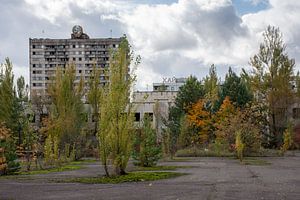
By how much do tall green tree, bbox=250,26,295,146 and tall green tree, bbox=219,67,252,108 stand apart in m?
2.56

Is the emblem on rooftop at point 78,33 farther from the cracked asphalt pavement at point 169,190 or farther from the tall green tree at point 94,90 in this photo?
the cracked asphalt pavement at point 169,190

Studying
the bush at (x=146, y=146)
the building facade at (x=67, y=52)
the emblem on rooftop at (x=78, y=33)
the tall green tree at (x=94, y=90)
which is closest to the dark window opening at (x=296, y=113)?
the tall green tree at (x=94, y=90)

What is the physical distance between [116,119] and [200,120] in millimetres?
31183

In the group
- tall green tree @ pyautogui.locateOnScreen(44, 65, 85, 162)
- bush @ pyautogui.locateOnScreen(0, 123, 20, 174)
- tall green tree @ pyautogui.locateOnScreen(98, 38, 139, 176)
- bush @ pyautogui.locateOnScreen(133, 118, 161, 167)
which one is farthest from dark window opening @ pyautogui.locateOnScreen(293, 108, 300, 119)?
bush @ pyautogui.locateOnScreen(0, 123, 20, 174)

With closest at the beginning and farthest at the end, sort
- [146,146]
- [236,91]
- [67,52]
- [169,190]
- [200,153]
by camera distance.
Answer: [169,190], [146,146], [200,153], [236,91], [67,52]

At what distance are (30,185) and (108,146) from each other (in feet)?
12.0

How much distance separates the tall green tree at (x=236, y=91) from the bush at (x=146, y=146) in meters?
25.7

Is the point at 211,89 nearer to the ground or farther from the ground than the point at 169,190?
farther from the ground

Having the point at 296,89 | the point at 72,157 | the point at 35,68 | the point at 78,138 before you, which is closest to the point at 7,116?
the point at 78,138

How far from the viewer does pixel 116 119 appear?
1972 centimetres

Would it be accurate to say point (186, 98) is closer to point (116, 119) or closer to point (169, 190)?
point (116, 119)

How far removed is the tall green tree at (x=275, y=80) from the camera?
47.7m

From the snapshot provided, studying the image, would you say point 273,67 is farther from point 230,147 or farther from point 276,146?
point 230,147

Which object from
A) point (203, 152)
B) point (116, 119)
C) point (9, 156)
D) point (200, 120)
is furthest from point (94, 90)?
point (116, 119)
